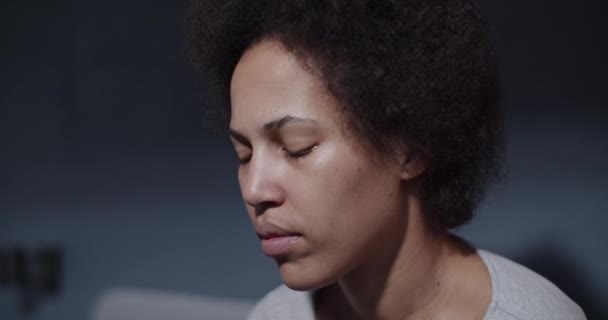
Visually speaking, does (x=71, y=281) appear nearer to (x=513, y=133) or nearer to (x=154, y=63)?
(x=154, y=63)

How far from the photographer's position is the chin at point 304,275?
781 mm

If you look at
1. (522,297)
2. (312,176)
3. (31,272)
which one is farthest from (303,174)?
(31,272)

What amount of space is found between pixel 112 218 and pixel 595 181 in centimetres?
137

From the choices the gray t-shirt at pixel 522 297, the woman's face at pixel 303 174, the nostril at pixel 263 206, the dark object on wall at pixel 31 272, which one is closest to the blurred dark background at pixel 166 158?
the dark object on wall at pixel 31 272

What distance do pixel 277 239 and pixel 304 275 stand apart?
0.06 m

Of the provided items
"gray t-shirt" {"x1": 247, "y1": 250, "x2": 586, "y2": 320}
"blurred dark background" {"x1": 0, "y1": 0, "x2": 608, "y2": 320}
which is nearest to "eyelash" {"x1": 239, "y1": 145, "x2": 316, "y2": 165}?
"gray t-shirt" {"x1": 247, "y1": 250, "x2": 586, "y2": 320}

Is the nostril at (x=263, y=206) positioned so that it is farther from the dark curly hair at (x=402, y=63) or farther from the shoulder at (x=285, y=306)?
the shoulder at (x=285, y=306)

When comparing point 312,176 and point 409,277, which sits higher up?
point 312,176

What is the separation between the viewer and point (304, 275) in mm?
782

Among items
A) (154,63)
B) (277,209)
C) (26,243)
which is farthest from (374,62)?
(26,243)

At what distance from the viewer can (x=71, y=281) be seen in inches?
76.8

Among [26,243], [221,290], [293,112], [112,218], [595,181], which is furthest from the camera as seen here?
[26,243]

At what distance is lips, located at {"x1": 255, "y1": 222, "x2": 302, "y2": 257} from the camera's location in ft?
2.53

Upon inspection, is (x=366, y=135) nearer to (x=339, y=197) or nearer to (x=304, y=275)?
(x=339, y=197)
